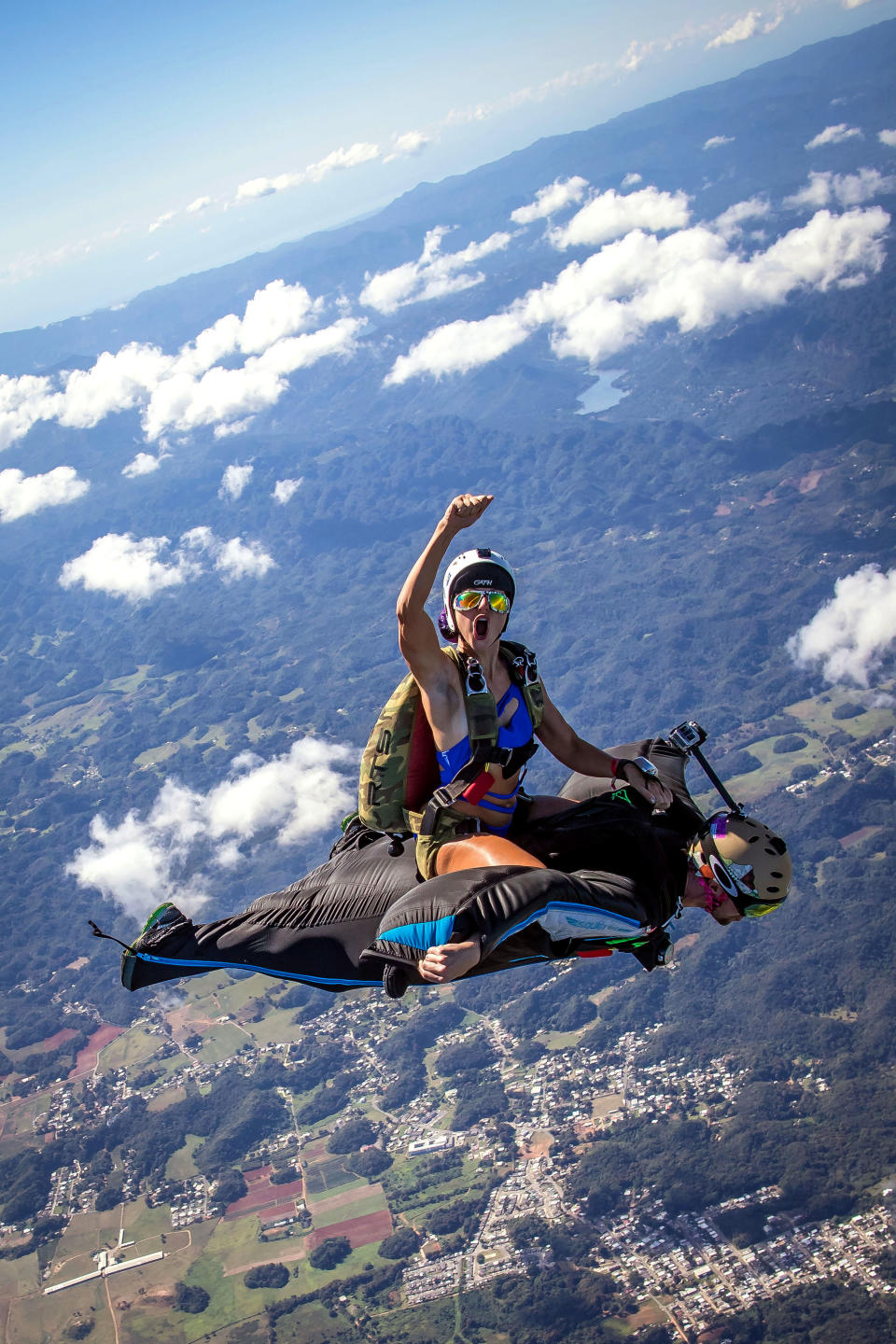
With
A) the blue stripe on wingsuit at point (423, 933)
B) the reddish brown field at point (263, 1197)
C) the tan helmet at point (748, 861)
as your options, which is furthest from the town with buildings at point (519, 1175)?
the blue stripe on wingsuit at point (423, 933)

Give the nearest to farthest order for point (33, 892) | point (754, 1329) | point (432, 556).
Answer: point (432, 556)
point (754, 1329)
point (33, 892)

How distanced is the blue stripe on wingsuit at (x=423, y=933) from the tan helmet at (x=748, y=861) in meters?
2.36

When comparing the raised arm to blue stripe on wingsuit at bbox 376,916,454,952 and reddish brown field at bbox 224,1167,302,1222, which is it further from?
reddish brown field at bbox 224,1167,302,1222

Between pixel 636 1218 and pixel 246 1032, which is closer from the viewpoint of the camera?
pixel 636 1218

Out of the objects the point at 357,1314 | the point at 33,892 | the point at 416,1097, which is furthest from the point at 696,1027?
the point at 33,892

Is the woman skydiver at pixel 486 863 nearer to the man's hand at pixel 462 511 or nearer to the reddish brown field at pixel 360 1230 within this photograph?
the man's hand at pixel 462 511

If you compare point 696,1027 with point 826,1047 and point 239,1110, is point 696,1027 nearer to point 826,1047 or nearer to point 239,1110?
point 826,1047

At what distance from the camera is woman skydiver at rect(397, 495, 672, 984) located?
6.36m

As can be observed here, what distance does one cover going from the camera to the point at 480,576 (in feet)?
23.0

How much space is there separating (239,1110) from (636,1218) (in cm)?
4525

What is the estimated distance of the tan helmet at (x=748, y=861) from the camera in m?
6.94

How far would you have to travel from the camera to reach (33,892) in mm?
187375

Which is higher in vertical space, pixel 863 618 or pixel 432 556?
pixel 432 556

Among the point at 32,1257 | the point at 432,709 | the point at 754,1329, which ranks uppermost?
the point at 432,709
